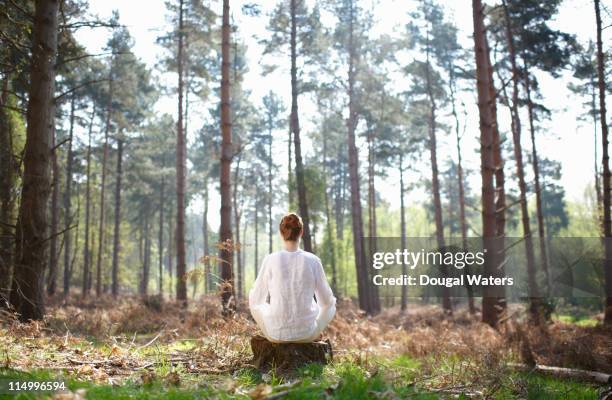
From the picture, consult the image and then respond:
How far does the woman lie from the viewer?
19.7 feet

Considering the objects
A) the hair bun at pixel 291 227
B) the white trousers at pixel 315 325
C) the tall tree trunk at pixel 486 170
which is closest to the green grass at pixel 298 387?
the white trousers at pixel 315 325

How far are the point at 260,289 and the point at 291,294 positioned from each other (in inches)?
17.3

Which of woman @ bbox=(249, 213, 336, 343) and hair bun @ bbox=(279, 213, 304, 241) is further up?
hair bun @ bbox=(279, 213, 304, 241)

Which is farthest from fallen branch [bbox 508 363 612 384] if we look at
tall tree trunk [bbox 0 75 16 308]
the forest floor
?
tall tree trunk [bbox 0 75 16 308]

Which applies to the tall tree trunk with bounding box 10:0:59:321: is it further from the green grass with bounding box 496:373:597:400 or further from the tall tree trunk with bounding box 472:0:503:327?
the tall tree trunk with bounding box 472:0:503:327

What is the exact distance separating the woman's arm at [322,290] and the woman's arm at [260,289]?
2.08 ft

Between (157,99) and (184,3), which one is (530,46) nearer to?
(184,3)

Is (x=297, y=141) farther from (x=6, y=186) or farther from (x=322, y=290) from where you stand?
(x=322, y=290)

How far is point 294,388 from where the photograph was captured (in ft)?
13.0

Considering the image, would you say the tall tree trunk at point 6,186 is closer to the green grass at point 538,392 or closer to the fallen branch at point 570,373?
the green grass at point 538,392

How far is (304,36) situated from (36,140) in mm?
14941

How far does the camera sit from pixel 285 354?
5.98 meters

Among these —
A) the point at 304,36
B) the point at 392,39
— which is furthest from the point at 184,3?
the point at 392,39

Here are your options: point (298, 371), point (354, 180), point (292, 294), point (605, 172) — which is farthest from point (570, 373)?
point (354, 180)
